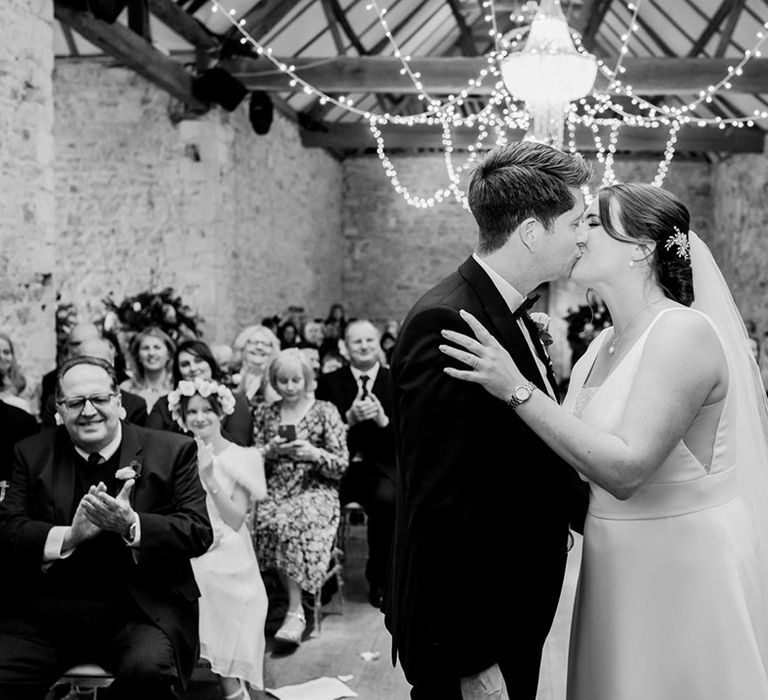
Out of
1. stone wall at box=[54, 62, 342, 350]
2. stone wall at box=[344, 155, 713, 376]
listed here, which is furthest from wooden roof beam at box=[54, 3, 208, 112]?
stone wall at box=[344, 155, 713, 376]

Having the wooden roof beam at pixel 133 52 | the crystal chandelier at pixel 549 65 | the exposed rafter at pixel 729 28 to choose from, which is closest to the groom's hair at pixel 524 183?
the crystal chandelier at pixel 549 65

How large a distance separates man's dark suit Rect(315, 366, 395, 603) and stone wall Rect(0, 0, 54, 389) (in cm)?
165

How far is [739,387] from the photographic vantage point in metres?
2.14

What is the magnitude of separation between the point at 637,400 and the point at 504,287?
33cm

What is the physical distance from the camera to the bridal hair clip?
1.93 meters

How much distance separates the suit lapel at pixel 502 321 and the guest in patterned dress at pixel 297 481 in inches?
98.1

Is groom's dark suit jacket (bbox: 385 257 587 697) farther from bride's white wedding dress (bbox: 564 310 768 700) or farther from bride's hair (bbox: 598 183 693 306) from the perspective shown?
bride's hair (bbox: 598 183 693 306)

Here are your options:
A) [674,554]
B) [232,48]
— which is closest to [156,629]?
[674,554]

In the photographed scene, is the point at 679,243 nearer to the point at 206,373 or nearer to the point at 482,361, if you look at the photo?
the point at 482,361

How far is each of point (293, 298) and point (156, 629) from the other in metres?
10.0

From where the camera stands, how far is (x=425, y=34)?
12.8 meters

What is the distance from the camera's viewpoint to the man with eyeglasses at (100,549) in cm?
253

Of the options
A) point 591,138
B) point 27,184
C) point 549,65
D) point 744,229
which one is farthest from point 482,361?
point 744,229

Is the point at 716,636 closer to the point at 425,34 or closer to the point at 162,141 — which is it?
the point at 162,141
